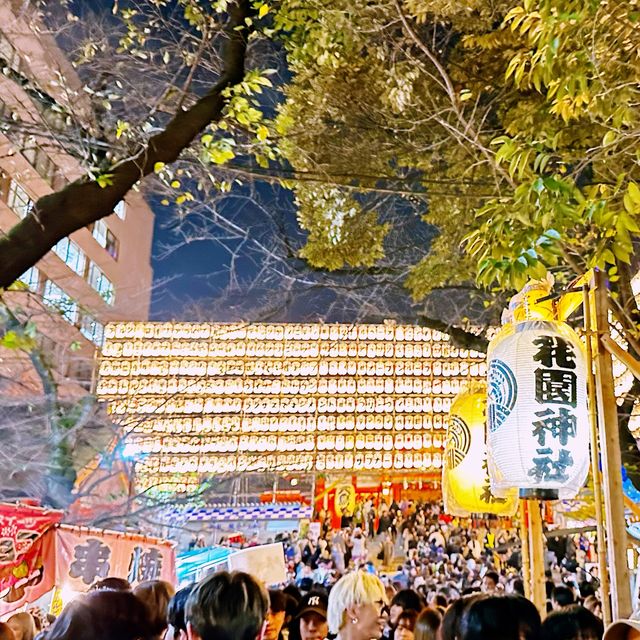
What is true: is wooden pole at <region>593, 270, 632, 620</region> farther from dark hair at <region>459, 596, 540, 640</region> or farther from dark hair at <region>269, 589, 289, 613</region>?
dark hair at <region>269, 589, 289, 613</region>

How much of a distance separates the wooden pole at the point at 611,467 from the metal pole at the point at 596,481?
8cm

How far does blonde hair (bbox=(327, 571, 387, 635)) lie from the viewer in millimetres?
3240

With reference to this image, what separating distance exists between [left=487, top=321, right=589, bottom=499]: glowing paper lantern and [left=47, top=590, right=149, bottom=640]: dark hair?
251 cm

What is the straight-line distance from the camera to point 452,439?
620 centimetres

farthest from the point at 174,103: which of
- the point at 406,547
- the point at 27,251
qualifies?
the point at 406,547

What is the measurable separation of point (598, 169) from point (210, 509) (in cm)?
1478

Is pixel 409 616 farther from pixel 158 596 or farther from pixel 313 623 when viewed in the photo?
pixel 158 596

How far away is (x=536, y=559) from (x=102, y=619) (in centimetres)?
353

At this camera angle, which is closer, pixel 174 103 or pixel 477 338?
pixel 174 103

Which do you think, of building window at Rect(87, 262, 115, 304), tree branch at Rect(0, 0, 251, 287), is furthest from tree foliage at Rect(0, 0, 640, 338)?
building window at Rect(87, 262, 115, 304)

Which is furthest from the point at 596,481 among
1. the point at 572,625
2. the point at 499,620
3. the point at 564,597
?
the point at 564,597

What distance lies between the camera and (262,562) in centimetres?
586

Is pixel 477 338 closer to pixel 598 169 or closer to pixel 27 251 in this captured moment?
pixel 598 169

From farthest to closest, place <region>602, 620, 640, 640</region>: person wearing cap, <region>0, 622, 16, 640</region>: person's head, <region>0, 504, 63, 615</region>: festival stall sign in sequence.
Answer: <region>0, 504, 63, 615</region>: festival stall sign → <region>0, 622, 16, 640</region>: person's head → <region>602, 620, 640, 640</region>: person wearing cap
